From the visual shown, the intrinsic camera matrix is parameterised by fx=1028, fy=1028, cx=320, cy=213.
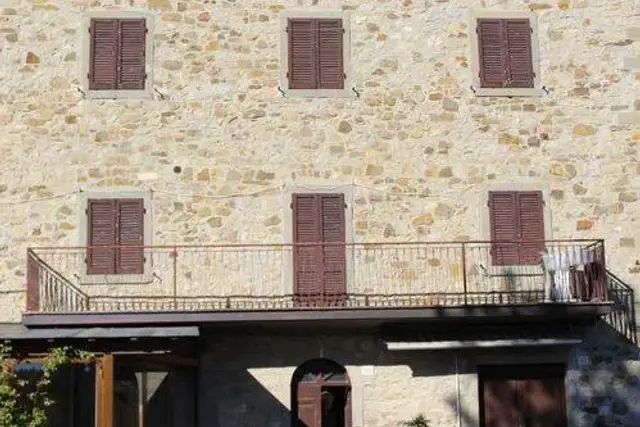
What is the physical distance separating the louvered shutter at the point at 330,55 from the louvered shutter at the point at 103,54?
319cm

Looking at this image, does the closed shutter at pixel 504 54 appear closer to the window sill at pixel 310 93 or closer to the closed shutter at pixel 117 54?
the window sill at pixel 310 93

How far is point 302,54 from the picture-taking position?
16.2 meters

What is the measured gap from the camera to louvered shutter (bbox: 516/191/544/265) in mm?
15914

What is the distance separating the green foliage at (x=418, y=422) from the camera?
15.1 m

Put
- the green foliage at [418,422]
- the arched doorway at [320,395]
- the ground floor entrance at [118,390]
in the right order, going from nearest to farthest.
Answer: the ground floor entrance at [118,390]
the green foliage at [418,422]
the arched doorway at [320,395]

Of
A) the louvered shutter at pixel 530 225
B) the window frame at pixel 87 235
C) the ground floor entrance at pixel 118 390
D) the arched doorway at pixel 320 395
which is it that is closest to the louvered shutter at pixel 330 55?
the window frame at pixel 87 235

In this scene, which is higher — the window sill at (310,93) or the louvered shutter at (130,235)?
the window sill at (310,93)

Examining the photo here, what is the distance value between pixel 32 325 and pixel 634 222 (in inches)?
366

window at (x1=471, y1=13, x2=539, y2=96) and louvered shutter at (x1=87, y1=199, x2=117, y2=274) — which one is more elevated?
window at (x1=471, y1=13, x2=539, y2=96)

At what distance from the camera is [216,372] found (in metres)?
15.4

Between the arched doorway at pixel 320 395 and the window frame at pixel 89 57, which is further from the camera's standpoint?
the window frame at pixel 89 57

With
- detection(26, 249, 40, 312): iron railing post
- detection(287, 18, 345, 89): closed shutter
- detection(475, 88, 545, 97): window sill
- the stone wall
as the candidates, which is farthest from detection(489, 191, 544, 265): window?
detection(26, 249, 40, 312): iron railing post

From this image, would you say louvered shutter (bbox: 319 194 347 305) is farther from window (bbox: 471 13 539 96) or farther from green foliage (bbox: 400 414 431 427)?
window (bbox: 471 13 539 96)

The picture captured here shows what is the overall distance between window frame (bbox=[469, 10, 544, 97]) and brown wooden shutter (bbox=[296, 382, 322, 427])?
17.5 ft
